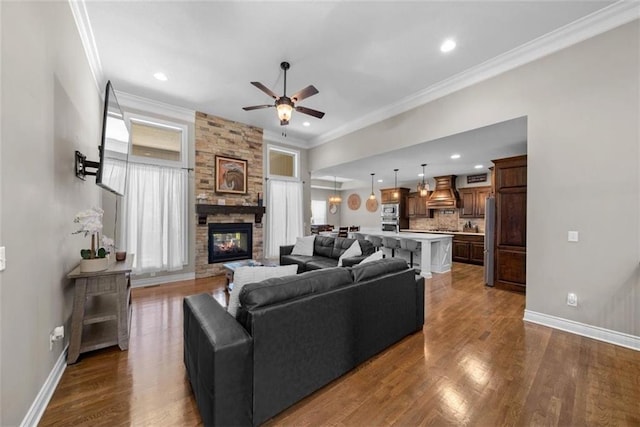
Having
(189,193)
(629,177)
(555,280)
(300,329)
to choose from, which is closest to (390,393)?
(300,329)

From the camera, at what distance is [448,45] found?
10.0 ft

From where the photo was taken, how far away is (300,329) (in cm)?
175

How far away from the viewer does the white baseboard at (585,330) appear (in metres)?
2.53

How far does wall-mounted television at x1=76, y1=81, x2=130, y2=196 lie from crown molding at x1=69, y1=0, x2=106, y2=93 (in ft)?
1.94

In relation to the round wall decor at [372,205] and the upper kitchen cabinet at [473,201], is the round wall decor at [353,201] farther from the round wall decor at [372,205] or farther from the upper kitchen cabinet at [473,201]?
the upper kitchen cabinet at [473,201]

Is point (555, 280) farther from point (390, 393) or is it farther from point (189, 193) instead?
point (189, 193)

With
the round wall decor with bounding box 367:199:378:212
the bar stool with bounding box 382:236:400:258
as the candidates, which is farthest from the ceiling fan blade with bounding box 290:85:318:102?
the round wall decor with bounding box 367:199:378:212

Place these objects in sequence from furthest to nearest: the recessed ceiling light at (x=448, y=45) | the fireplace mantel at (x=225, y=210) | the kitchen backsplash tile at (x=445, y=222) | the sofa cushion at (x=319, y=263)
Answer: the kitchen backsplash tile at (x=445, y=222)
the fireplace mantel at (x=225, y=210)
the sofa cushion at (x=319, y=263)
the recessed ceiling light at (x=448, y=45)

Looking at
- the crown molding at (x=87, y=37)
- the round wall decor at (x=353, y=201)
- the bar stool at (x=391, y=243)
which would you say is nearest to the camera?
the crown molding at (x=87, y=37)

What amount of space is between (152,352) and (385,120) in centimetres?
499

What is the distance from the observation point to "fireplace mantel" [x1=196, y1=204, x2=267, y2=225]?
5.27 metres

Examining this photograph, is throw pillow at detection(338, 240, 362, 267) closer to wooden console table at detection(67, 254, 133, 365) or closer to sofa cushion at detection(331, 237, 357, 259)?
sofa cushion at detection(331, 237, 357, 259)

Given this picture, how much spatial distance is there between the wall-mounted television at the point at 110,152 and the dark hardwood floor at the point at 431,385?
5.71ft

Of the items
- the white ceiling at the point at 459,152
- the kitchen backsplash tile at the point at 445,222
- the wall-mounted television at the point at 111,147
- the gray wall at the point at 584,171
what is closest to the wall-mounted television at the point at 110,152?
the wall-mounted television at the point at 111,147
